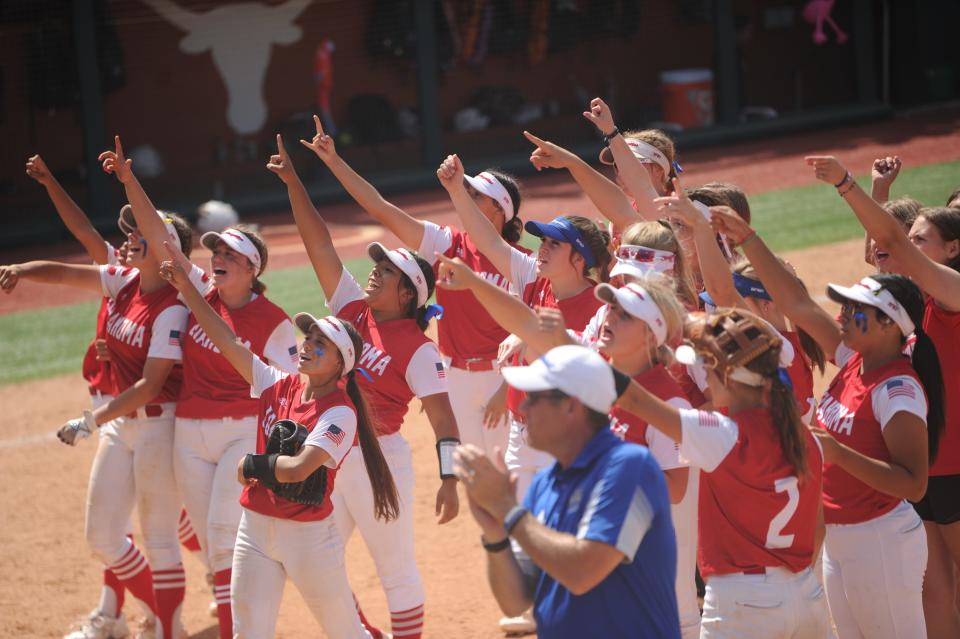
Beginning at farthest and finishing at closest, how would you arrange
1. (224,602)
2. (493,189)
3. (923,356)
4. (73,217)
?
(73,217) → (493,189) → (224,602) → (923,356)

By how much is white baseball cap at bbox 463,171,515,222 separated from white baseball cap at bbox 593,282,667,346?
211 cm

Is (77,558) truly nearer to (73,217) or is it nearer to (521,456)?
(73,217)

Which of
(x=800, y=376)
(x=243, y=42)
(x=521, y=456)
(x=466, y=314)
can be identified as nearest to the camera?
(x=800, y=376)

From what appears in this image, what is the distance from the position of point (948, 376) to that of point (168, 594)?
3.71 meters

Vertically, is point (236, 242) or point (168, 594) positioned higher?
point (236, 242)

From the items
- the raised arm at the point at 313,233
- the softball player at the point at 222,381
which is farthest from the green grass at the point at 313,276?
the raised arm at the point at 313,233

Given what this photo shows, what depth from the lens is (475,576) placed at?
6465mm

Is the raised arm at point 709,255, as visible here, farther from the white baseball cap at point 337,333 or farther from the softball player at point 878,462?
the white baseball cap at point 337,333

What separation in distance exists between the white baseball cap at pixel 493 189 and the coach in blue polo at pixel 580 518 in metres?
2.92

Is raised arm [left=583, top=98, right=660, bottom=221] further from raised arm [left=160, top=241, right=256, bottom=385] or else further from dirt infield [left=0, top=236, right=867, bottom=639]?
dirt infield [left=0, top=236, right=867, bottom=639]

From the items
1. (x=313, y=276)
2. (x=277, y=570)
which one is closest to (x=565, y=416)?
(x=277, y=570)

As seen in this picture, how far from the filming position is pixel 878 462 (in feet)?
12.8

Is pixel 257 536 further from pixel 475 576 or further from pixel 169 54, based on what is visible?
pixel 169 54

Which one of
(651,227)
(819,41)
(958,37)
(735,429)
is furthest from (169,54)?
(735,429)
